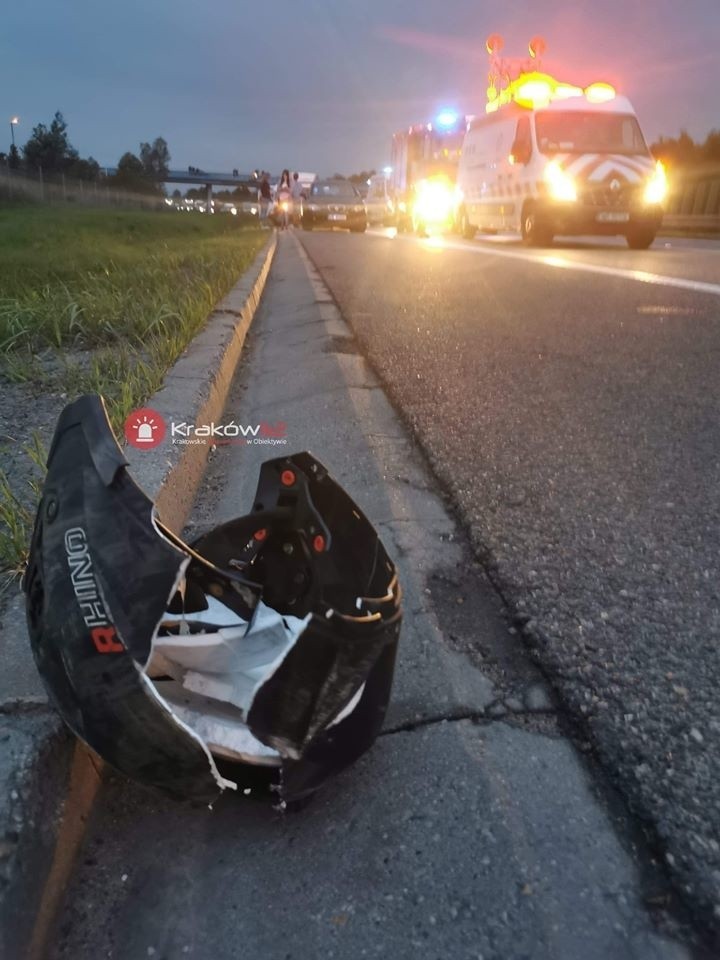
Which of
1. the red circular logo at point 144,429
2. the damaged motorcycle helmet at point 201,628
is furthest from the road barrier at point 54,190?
the damaged motorcycle helmet at point 201,628

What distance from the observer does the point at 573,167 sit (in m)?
13.9

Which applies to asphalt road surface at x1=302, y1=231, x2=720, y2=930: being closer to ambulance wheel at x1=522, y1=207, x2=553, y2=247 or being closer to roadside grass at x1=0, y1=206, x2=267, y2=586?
roadside grass at x1=0, y1=206, x2=267, y2=586

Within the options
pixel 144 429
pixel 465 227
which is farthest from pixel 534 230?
pixel 144 429

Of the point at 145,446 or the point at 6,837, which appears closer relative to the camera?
the point at 6,837

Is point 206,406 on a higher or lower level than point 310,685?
lower

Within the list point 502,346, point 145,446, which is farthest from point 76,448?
point 502,346

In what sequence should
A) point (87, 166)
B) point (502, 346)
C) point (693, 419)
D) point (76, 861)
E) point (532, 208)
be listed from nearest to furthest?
point (76, 861) < point (693, 419) < point (502, 346) < point (532, 208) < point (87, 166)

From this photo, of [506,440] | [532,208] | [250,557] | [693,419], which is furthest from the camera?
[532,208]

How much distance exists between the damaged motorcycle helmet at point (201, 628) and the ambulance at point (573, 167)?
13.6 meters

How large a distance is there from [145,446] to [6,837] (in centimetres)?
149

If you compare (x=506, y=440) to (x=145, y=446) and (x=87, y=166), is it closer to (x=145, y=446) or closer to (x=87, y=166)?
(x=145, y=446)

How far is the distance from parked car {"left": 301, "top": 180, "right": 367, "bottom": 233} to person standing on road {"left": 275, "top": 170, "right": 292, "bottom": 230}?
631 millimetres

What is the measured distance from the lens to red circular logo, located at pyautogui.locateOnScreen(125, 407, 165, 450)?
2.60 m

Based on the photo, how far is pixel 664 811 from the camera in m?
1.36
